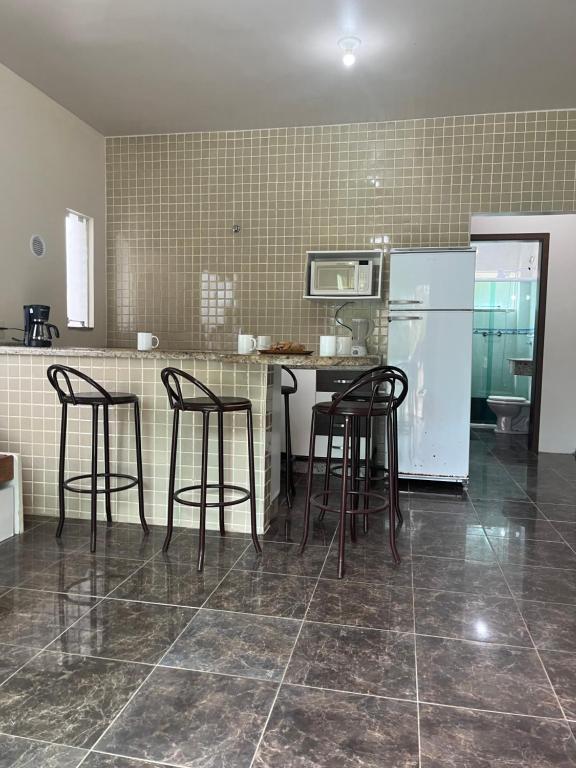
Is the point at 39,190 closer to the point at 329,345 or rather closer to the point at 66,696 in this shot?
the point at 329,345

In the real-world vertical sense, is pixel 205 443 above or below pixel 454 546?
above

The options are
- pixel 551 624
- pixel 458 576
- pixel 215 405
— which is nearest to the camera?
pixel 551 624

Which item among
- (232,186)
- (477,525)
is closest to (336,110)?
(232,186)

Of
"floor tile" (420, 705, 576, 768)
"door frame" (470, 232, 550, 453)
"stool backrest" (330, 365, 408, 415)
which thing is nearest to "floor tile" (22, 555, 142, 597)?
"stool backrest" (330, 365, 408, 415)

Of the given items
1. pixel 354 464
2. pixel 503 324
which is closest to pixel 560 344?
pixel 503 324

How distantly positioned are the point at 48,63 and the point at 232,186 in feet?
5.65

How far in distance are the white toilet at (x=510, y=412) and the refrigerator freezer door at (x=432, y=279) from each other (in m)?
3.05

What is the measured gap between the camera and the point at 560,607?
2.26 meters

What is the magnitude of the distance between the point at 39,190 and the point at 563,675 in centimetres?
433

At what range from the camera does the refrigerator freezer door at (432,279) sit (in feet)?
13.4

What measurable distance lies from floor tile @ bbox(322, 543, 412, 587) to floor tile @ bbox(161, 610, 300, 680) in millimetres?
515

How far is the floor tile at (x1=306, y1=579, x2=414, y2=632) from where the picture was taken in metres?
2.10

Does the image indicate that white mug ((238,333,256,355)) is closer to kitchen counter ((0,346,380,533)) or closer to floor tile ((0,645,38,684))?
kitchen counter ((0,346,380,533))

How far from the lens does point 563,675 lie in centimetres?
179
